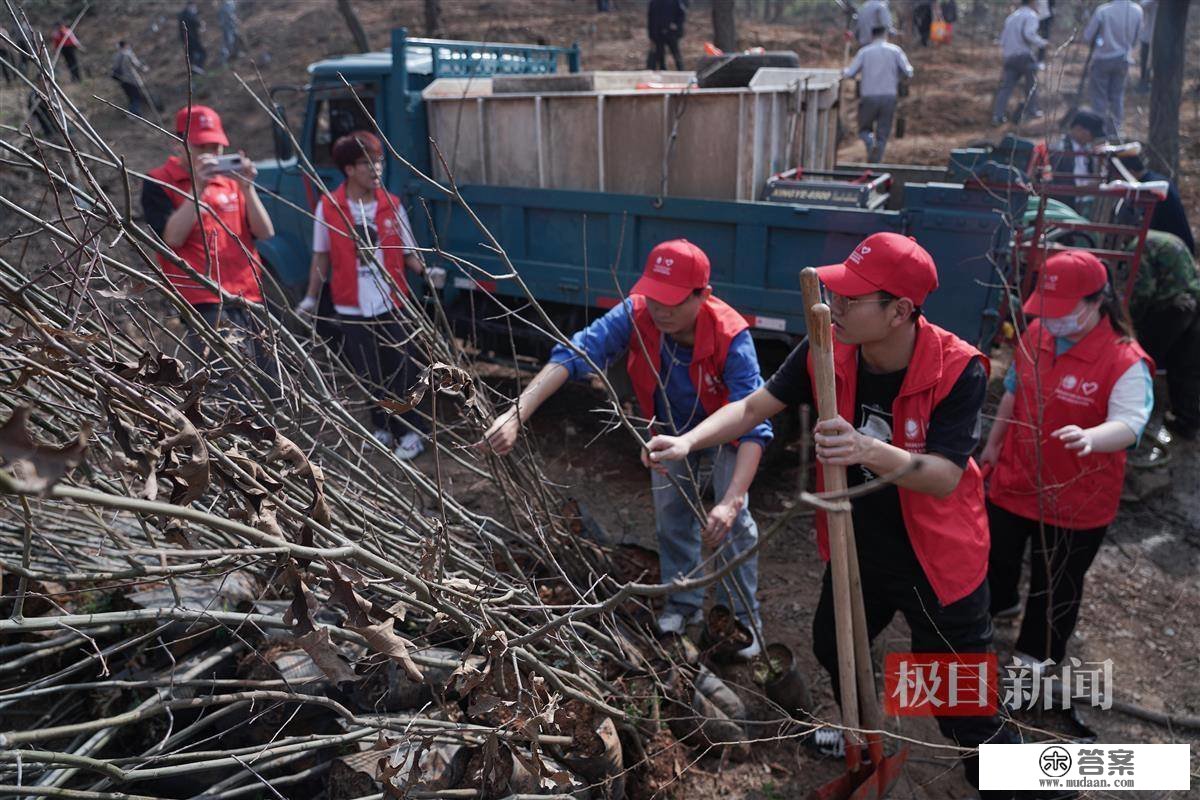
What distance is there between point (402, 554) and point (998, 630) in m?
2.94

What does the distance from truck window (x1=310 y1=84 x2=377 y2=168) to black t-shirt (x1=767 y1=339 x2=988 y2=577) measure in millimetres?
4458

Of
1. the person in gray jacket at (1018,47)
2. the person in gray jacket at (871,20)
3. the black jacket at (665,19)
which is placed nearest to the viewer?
the person in gray jacket at (871,20)

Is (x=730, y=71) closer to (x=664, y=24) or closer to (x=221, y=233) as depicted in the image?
(x=221, y=233)

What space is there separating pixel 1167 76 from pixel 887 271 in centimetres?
849

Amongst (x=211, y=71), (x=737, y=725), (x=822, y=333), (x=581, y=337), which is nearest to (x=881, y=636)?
(x=737, y=725)

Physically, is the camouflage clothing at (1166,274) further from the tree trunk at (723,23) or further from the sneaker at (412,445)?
the tree trunk at (723,23)

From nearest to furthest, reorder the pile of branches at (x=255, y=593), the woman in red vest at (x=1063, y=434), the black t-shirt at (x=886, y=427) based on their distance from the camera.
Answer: the pile of branches at (x=255, y=593)
the black t-shirt at (x=886, y=427)
the woman in red vest at (x=1063, y=434)

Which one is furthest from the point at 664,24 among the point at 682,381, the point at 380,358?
the point at 682,381

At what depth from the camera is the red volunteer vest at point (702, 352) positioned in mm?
3176

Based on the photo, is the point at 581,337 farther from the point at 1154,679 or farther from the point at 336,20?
the point at 336,20

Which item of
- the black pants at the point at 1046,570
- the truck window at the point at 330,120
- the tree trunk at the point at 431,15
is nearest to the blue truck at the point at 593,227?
the truck window at the point at 330,120

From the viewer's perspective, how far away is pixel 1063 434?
2.86 m

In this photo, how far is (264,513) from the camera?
152 cm

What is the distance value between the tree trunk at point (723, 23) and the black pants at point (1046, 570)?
1060 centimetres
